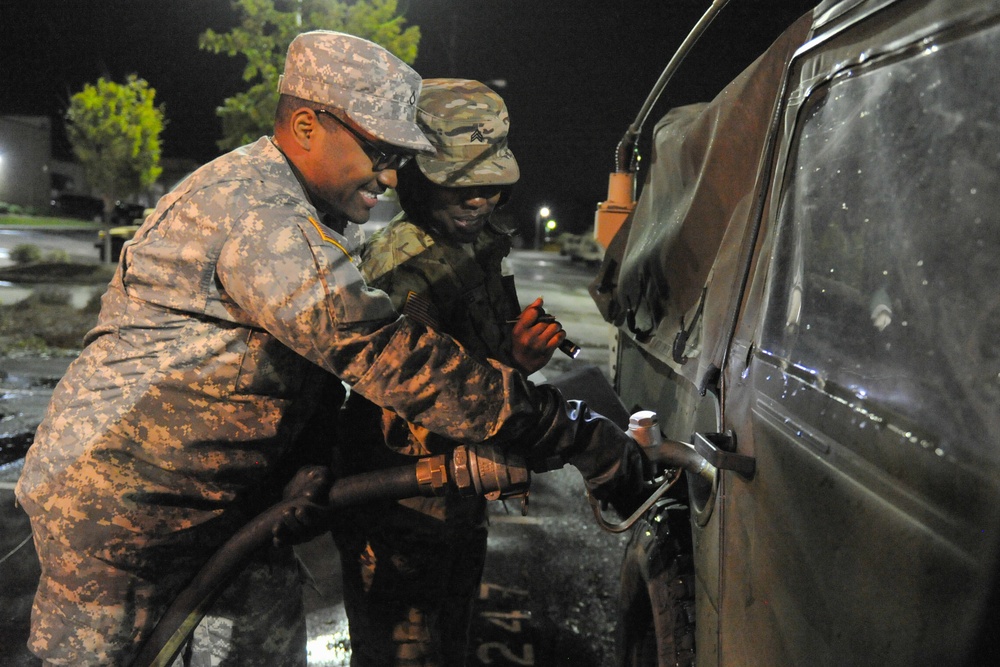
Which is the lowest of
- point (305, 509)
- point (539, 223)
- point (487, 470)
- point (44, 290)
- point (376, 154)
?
point (44, 290)

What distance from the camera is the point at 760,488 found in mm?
1348

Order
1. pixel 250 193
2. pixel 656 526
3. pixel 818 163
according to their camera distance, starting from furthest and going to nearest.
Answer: pixel 656 526 → pixel 250 193 → pixel 818 163

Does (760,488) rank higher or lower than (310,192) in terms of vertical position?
lower

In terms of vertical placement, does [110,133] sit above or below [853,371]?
above

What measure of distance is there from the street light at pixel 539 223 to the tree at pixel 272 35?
34941 millimetres

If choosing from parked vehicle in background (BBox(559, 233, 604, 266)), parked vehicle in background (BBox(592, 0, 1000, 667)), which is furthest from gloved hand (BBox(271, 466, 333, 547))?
parked vehicle in background (BBox(559, 233, 604, 266))

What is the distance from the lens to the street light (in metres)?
48.7

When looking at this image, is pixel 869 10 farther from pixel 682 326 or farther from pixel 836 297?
pixel 682 326

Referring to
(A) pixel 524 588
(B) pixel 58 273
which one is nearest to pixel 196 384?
(A) pixel 524 588

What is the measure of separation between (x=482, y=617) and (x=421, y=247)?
187 cm

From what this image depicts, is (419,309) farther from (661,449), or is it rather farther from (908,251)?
(908,251)

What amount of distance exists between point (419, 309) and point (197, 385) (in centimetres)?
58

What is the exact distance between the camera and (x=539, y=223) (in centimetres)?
5016

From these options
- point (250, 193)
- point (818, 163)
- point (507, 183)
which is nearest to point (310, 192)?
point (250, 193)
